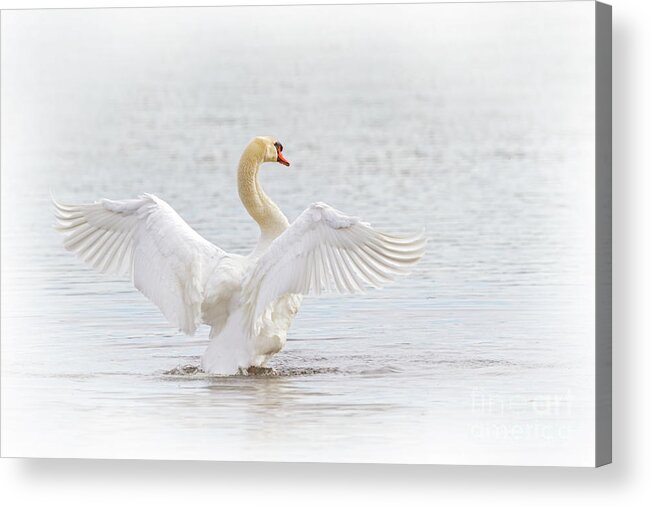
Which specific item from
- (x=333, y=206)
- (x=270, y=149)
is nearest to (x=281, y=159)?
(x=270, y=149)

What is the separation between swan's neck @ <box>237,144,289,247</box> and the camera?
1170 cm

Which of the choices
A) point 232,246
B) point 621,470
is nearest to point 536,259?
point 621,470

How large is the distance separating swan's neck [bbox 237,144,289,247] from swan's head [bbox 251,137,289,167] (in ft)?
0.08

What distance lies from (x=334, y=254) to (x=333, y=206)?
1.71 feet

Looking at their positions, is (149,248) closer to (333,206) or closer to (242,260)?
(242,260)

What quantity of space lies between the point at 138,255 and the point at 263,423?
117 centimetres

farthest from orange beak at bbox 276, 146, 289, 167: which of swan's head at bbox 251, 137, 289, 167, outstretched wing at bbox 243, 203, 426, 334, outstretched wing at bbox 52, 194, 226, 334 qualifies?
outstretched wing at bbox 243, 203, 426, 334

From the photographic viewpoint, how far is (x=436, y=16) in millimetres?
10812

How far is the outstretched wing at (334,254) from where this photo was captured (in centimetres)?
1078

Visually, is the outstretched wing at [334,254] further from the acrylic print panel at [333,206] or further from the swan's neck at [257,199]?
the swan's neck at [257,199]

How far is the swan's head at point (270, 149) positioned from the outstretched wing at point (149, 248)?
560mm

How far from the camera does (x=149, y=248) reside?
1146 centimetres

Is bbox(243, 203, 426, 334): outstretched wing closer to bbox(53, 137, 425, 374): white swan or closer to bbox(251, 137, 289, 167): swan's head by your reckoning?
bbox(53, 137, 425, 374): white swan

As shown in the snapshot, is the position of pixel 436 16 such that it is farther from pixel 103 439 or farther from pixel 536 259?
pixel 103 439
